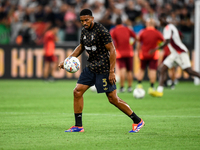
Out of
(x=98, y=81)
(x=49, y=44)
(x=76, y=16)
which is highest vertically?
(x=76, y=16)

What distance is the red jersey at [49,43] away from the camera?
22.0m

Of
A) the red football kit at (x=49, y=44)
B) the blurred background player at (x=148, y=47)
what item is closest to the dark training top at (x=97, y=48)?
the blurred background player at (x=148, y=47)

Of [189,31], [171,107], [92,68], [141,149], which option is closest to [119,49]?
[171,107]

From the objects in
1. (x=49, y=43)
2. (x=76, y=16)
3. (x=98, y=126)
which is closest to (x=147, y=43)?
(x=49, y=43)

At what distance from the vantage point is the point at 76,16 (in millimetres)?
23672

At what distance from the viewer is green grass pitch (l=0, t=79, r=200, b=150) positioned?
6.11 m

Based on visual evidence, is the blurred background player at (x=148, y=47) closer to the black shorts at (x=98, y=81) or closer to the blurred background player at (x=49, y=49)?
the blurred background player at (x=49, y=49)

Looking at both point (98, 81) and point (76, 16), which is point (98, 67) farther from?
point (76, 16)

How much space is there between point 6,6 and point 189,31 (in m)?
10.9

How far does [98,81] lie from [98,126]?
3.71 ft

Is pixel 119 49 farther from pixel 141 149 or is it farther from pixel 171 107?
pixel 141 149

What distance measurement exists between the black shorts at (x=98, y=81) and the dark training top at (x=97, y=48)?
0.25ft

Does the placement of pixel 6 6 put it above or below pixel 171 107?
above

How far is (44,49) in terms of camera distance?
22.5m
